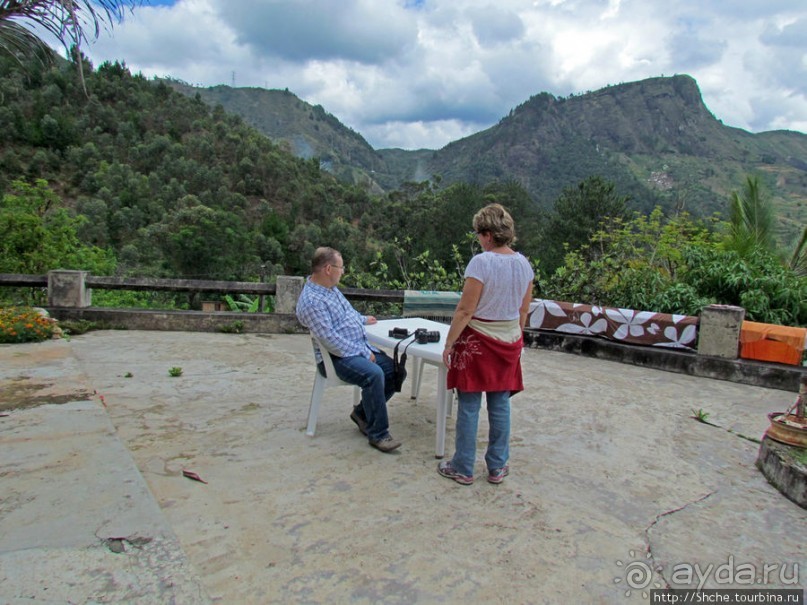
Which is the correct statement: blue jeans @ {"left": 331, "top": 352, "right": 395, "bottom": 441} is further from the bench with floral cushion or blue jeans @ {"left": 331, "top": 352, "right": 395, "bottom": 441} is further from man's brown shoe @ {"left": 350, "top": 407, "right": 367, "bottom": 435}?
the bench with floral cushion

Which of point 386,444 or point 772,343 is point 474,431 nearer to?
point 386,444

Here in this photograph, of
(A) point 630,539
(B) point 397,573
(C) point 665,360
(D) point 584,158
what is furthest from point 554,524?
(D) point 584,158

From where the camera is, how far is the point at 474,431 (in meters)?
2.72

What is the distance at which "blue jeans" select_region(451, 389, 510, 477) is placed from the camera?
270 centimetres

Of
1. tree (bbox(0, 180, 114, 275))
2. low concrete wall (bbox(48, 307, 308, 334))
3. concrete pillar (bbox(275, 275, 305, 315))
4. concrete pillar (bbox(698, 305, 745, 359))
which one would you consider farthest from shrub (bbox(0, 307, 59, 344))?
concrete pillar (bbox(698, 305, 745, 359))

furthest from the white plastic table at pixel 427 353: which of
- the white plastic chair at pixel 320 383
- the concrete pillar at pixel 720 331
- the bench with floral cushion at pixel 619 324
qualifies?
the concrete pillar at pixel 720 331

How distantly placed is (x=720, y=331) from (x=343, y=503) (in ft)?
Answer: 15.4

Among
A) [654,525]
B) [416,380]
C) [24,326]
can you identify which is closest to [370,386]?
[416,380]

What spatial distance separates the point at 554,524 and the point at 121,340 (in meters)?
5.26

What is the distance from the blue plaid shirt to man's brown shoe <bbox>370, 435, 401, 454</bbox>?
1.66ft

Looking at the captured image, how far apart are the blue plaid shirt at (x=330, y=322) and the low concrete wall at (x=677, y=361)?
3.80 meters

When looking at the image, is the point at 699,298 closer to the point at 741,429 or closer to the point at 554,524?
the point at 741,429

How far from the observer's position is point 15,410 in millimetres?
3293

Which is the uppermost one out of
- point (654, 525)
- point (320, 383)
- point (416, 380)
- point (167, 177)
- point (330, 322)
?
point (167, 177)
